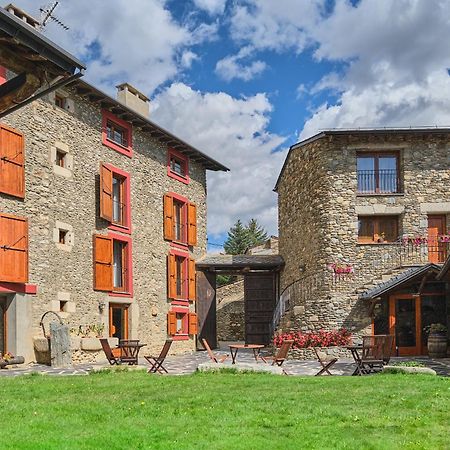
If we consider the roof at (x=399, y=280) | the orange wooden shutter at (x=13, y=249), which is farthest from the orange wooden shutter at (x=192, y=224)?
the orange wooden shutter at (x=13, y=249)

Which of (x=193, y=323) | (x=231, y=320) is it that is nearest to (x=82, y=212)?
(x=193, y=323)

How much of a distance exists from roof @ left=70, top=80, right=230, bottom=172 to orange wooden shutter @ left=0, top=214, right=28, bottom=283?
434 cm

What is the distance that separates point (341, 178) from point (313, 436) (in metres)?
16.0

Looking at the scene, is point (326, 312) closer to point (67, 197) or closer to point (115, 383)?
point (67, 197)

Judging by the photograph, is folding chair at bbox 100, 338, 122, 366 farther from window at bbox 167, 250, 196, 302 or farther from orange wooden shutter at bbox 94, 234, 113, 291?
window at bbox 167, 250, 196, 302

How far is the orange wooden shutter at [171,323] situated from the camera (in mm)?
21688

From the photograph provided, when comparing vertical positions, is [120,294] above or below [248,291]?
above

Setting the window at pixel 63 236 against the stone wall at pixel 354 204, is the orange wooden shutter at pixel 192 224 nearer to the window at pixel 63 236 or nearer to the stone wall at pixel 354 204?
the stone wall at pixel 354 204

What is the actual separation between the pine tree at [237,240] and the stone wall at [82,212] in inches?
1090

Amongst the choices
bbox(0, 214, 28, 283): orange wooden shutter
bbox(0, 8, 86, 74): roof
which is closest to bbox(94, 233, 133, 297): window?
bbox(0, 214, 28, 283): orange wooden shutter

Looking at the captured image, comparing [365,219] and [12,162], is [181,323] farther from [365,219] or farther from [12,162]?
[12,162]

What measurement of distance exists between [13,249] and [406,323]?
1184 centimetres

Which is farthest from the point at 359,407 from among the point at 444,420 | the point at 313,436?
the point at 313,436

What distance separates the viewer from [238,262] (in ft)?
80.5
